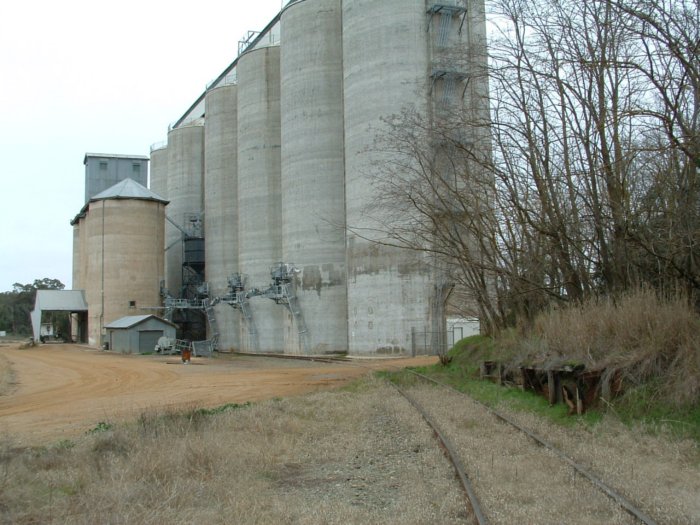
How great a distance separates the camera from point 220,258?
204 feet

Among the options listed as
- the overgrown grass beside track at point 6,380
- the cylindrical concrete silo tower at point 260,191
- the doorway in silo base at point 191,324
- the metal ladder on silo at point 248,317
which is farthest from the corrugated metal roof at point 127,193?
the overgrown grass beside track at point 6,380

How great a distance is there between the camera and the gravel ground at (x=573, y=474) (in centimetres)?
702

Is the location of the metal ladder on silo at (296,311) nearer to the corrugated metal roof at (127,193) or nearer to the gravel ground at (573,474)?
the corrugated metal roof at (127,193)

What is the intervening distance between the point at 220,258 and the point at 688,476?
56337mm

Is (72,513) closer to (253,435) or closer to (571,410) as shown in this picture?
(253,435)

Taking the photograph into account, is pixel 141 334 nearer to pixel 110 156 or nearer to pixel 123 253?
pixel 123 253

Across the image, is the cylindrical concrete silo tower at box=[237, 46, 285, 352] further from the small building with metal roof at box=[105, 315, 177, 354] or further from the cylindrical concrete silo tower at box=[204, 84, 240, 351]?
the small building with metal roof at box=[105, 315, 177, 354]

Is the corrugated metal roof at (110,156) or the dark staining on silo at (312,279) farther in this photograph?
the corrugated metal roof at (110,156)

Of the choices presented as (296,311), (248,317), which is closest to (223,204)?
(248,317)

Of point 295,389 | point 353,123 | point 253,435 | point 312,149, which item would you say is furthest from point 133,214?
point 253,435

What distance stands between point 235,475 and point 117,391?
54.8 ft

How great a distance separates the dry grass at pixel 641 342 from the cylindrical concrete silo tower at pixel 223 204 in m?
47.7

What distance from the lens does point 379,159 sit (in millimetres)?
40531

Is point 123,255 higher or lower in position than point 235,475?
higher
